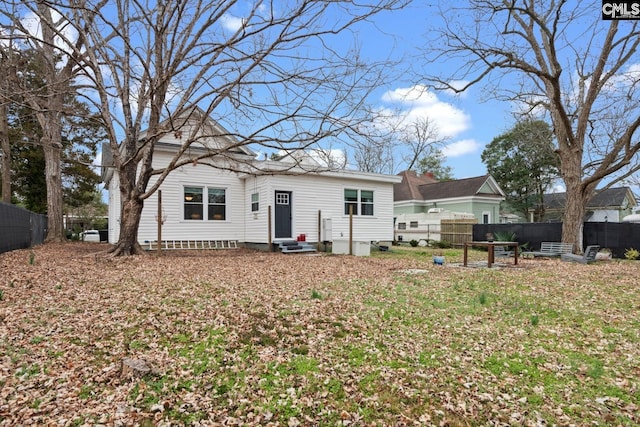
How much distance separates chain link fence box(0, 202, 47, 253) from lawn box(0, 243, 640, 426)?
445cm

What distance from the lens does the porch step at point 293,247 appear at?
1343 cm

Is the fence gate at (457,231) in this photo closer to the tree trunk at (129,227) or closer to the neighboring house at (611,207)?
the tree trunk at (129,227)

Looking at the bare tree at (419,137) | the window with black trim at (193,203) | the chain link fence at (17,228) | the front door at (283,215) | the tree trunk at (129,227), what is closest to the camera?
the bare tree at (419,137)

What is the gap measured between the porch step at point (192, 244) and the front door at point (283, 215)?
2.47 m

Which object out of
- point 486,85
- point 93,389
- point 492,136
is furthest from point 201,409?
point 492,136

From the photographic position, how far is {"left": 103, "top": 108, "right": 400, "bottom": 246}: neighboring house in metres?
13.8

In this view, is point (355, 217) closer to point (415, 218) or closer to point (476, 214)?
point (415, 218)

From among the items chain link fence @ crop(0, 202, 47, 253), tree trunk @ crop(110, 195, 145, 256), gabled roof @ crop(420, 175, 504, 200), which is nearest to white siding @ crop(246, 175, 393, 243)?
tree trunk @ crop(110, 195, 145, 256)

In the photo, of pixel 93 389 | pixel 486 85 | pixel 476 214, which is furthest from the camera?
pixel 476 214

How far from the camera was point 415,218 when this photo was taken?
2375 cm

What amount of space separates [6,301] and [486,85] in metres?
14.7

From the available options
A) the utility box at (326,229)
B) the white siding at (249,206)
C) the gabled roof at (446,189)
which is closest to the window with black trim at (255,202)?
the white siding at (249,206)

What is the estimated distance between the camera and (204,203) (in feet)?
48.4

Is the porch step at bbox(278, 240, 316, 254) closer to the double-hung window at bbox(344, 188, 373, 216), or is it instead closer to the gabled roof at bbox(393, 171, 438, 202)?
the double-hung window at bbox(344, 188, 373, 216)
